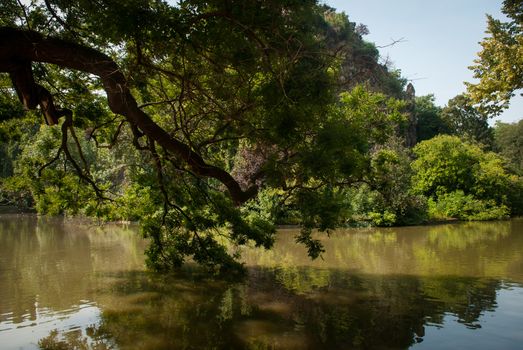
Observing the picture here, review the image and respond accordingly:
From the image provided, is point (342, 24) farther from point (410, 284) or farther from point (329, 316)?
point (329, 316)

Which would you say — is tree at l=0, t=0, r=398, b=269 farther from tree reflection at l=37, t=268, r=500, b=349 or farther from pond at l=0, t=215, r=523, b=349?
pond at l=0, t=215, r=523, b=349

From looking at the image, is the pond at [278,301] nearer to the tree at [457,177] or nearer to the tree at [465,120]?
the tree at [457,177]

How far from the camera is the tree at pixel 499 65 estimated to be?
9.84m

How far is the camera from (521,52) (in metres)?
9.48

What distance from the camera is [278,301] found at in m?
8.73

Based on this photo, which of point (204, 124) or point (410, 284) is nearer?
point (204, 124)

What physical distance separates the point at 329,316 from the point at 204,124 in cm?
411

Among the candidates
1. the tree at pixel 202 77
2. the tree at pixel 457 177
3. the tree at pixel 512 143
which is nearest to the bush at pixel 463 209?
the tree at pixel 457 177

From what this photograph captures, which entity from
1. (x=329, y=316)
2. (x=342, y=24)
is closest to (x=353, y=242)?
(x=329, y=316)

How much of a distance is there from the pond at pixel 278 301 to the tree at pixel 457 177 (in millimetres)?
11900

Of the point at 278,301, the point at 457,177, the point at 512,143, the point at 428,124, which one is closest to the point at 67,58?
the point at 278,301

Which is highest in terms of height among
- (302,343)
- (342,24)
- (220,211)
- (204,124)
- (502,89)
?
(342,24)

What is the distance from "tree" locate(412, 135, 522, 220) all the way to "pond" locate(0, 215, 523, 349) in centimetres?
1190

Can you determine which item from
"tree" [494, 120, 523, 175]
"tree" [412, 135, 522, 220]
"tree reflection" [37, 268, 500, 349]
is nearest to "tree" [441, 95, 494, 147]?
"tree" [494, 120, 523, 175]
